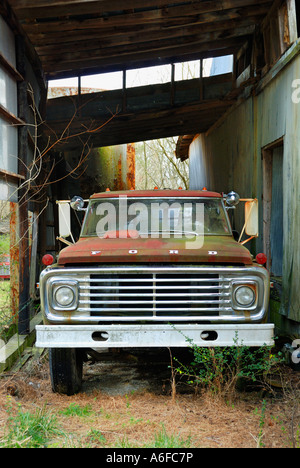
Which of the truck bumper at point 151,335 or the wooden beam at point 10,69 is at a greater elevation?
the wooden beam at point 10,69

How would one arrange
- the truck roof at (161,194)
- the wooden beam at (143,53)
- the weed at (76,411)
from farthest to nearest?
the wooden beam at (143,53)
the truck roof at (161,194)
the weed at (76,411)

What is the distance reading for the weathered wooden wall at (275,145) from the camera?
5.86 m

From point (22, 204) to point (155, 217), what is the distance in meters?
1.84

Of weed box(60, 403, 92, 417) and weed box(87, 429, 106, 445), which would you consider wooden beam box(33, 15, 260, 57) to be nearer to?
weed box(60, 403, 92, 417)

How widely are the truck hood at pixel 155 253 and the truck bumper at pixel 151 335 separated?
54cm

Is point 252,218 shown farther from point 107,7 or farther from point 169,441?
point 107,7

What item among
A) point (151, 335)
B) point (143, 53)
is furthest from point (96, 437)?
point (143, 53)

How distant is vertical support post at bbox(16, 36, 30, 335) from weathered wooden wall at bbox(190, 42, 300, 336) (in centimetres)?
312

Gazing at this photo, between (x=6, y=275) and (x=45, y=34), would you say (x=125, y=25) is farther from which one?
(x=6, y=275)

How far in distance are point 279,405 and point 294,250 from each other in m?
2.06

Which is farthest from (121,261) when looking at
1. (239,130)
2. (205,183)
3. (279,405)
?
(205,183)

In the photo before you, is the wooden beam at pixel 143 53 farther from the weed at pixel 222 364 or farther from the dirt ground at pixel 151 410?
the weed at pixel 222 364

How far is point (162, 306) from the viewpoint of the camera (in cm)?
433

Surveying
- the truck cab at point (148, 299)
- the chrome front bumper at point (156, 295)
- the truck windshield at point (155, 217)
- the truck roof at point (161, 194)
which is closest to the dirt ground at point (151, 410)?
the truck cab at point (148, 299)
